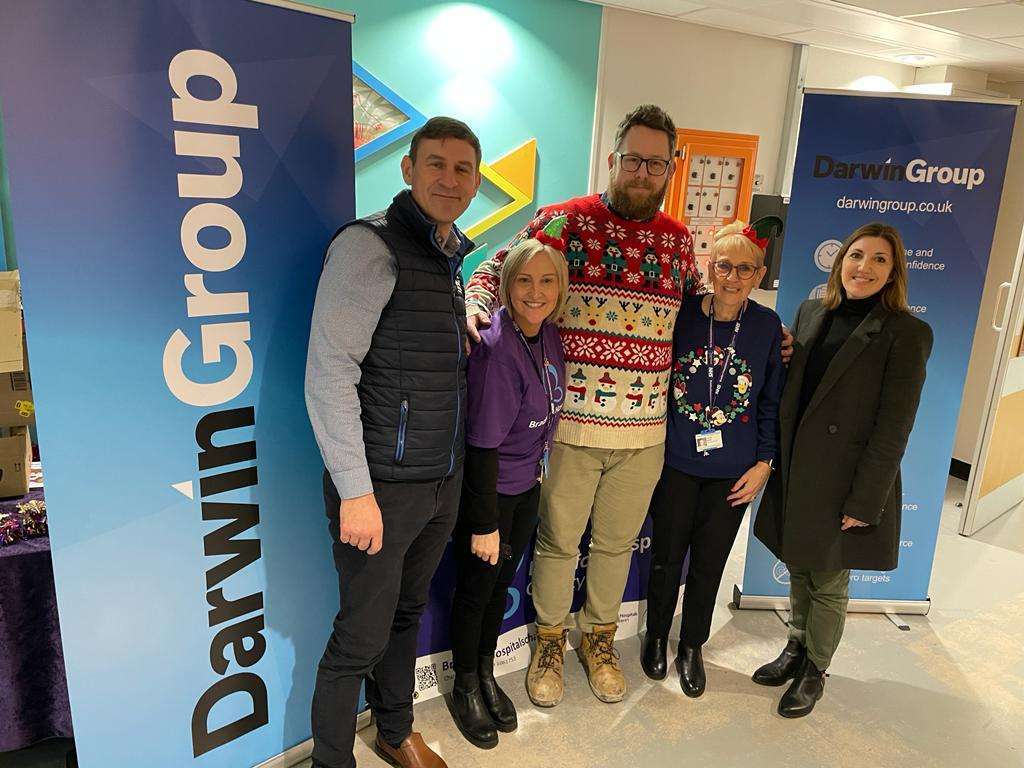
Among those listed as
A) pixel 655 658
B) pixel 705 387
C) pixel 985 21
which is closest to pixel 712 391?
pixel 705 387

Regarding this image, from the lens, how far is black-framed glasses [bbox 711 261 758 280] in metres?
2.02

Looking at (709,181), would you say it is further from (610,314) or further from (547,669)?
(547,669)

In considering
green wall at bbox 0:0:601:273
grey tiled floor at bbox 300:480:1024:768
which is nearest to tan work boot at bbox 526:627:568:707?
grey tiled floor at bbox 300:480:1024:768

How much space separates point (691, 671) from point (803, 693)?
1.19ft

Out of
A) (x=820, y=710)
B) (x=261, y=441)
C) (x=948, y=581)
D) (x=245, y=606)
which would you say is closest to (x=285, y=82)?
(x=261, y=441)

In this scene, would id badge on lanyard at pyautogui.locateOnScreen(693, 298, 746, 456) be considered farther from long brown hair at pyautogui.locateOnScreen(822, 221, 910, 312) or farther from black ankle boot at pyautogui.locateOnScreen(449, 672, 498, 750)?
black ankle boot at pyautogui.locateOnScreen(449, 672, 498, 750)

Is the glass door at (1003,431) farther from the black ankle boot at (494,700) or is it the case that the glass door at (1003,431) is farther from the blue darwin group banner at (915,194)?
the black ankle boot at (494,700)

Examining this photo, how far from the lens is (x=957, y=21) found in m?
3.59

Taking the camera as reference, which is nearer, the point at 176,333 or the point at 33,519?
the point at 176,333

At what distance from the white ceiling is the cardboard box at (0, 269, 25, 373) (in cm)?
335

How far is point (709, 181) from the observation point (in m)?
4.82

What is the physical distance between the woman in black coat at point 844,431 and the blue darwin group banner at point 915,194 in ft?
1.58

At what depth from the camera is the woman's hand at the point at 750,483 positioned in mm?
2207

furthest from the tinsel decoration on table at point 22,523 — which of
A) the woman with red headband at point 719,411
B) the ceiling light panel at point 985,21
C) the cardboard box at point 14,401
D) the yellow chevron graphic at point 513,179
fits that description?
the ceiling light panel at point 985,21
